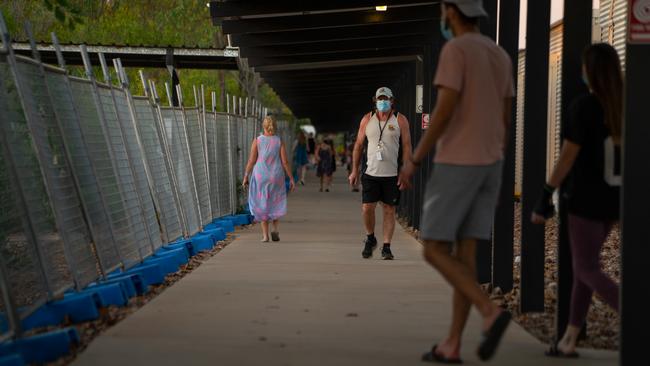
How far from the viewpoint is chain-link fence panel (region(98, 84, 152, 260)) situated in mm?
11449

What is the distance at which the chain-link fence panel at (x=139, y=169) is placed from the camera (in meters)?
12.2

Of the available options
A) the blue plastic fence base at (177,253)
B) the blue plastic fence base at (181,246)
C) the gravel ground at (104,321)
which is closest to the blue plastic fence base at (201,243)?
the blue plastic fence base at (181,246)

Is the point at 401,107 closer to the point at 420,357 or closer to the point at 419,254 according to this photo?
the point at 419,254

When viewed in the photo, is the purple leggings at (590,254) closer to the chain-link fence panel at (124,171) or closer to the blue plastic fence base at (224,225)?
the chain-link fence panel at (124,171)

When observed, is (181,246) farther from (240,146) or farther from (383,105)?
(240,146)

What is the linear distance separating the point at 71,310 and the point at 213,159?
11.8 m

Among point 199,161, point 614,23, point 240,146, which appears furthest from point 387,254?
point 240,146

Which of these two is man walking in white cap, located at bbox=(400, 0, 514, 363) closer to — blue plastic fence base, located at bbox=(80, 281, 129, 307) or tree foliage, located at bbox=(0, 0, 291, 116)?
blue plastic fence base, located at bbox=(80, 281, 129, 307)

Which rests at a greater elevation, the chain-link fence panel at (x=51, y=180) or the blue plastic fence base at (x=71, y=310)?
the chain-link fence panel at (x=51, y=180)

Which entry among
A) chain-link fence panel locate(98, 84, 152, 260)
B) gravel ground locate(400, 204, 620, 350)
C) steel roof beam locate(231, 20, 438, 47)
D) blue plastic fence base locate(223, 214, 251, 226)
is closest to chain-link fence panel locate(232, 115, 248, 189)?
blue plastic fence base locate(223, 214, 251, 226)

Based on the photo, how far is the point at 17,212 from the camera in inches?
317

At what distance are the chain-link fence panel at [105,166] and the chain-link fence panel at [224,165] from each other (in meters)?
8.87

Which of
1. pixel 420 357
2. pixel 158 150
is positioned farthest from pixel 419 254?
pixel 420 357

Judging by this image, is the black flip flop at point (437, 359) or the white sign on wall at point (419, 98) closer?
the black flip flop at point (437, 359)
